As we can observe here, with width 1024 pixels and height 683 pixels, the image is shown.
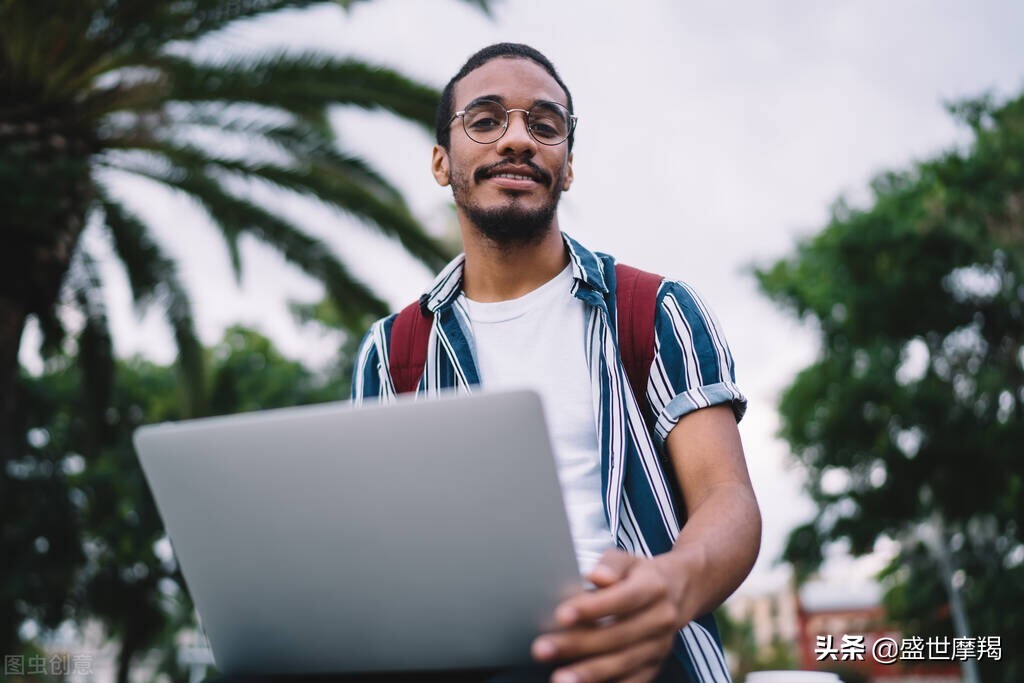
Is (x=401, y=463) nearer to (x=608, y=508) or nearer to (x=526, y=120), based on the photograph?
(x=608, y=508)

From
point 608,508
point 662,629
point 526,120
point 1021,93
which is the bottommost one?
point 662,629

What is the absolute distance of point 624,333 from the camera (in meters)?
1.95

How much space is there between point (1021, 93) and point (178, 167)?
39.0 ft

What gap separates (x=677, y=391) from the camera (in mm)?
1824

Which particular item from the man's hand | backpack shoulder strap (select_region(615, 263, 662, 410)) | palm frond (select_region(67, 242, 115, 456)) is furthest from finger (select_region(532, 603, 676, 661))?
palm frond (select_region(67, 242, 115, 456))

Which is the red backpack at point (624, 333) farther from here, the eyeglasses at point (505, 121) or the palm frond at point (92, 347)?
the palm frond at point (92, 347)

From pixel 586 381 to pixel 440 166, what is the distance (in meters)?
0.89

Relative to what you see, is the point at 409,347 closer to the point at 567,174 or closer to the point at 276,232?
the point at 567,174

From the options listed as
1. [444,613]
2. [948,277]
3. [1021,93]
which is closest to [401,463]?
[444,613]

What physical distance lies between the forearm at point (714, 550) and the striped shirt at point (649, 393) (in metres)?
0.17

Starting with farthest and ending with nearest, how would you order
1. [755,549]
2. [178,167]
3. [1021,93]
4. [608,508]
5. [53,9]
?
1. [1021,93]
2. [178,167]
3. [53,9]
4. [608,508]
5. [755,549]

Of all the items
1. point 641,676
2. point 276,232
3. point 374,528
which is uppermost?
point 276,232

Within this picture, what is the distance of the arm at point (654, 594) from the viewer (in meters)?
1.15

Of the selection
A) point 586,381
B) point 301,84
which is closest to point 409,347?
point 586,381
